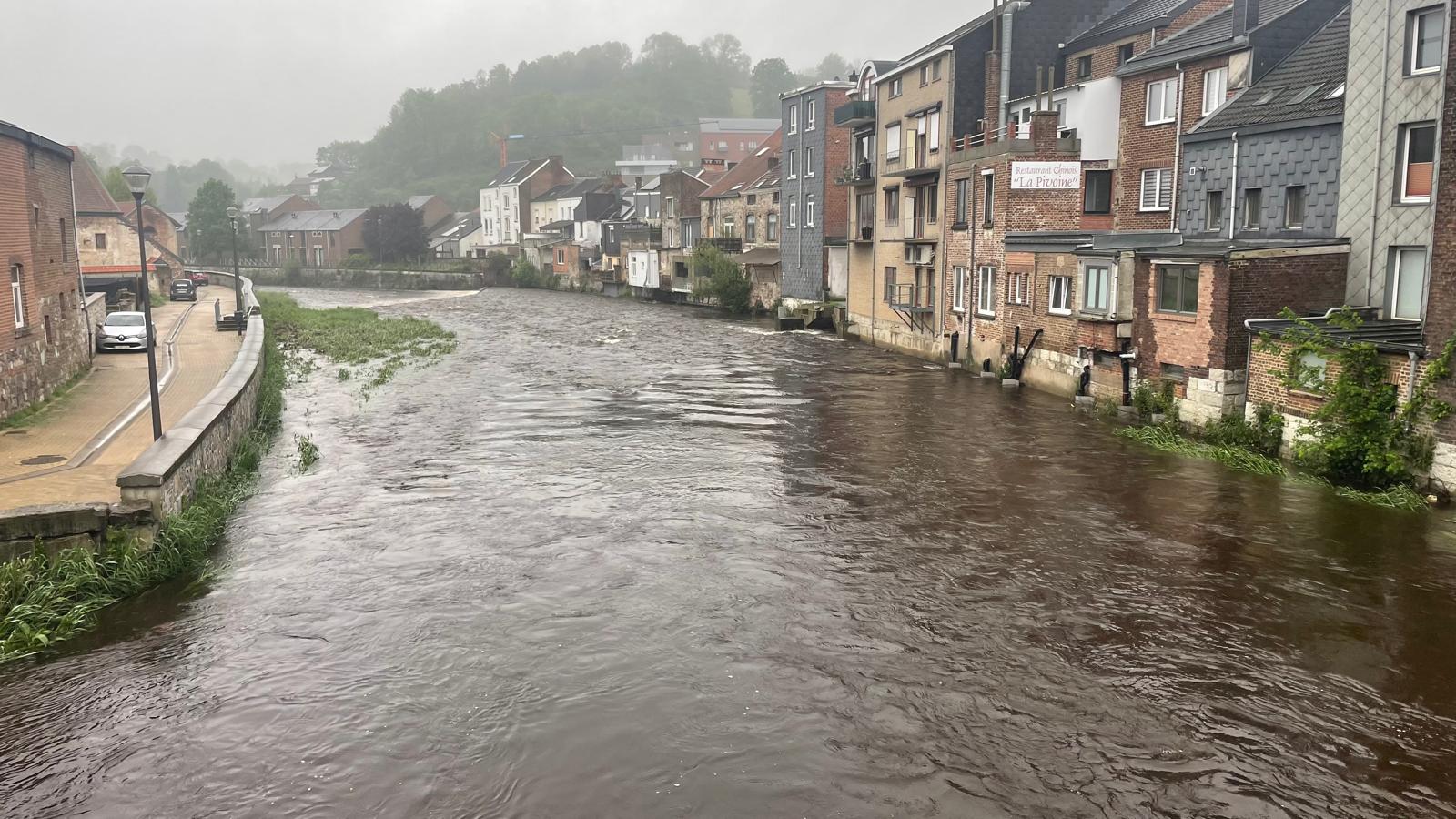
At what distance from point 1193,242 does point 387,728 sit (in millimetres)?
23698

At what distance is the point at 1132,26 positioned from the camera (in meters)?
36.9

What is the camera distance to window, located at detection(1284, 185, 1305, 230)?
→ 2459cm

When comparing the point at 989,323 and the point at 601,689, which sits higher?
the point at 989,323

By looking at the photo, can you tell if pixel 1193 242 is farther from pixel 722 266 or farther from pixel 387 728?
pixel 722 266

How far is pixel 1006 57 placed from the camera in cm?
3941

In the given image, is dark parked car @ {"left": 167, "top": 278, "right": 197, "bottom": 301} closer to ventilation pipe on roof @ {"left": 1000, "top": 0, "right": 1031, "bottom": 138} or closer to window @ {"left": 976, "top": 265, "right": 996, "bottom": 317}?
window @ {"left": 976, "top": 265, "right": 996, "bottom": 317}

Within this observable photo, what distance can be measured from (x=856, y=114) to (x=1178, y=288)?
A: 25972mm

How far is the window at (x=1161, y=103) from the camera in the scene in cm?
3206

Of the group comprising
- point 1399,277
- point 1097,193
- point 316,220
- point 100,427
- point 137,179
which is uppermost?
point 316,220

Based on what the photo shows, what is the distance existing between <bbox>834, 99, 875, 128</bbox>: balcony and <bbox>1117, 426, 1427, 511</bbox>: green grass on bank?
26.2 metres

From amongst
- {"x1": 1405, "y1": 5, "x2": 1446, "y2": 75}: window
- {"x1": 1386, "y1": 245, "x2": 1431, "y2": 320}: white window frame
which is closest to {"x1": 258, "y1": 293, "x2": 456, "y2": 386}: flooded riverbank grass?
{"x1": 1386, "y1": 245, "x2": 1431, "y2": 320}: white window frame

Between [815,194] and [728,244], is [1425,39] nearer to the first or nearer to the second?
[815,194]

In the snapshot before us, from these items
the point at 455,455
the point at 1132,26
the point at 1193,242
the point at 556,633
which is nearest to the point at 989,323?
the point at 1193,242

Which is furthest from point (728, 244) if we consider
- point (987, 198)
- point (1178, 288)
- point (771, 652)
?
point (771, 652)
